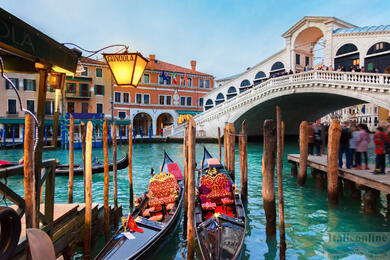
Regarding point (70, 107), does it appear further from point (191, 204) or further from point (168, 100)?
point (191, 204)

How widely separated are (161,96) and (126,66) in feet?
64.8

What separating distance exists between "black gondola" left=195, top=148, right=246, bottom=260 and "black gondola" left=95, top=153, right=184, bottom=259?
1.42 feet

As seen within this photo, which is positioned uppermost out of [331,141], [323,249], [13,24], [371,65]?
[371,65]

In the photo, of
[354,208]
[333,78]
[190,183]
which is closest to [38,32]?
[190,183]

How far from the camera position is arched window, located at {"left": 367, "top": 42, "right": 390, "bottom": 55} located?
1321 cm

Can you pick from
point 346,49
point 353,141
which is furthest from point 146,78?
point 353,141

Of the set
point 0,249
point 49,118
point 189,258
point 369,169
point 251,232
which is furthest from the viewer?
point 49,118

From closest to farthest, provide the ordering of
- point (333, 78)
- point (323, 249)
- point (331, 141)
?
1. point (323, 249)
2. point (331, 141)
3. point (333, 78)

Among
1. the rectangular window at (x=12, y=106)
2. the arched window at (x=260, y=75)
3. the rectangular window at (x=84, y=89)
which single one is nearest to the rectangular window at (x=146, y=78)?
the rectangular window at (x=84, y=89)

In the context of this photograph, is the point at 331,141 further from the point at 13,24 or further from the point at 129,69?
the point at 13,24

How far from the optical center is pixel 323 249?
3.63 meters

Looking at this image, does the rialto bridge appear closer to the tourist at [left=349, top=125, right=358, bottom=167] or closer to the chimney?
the tourist at [left=349, top=125, right=358, bottom=167]

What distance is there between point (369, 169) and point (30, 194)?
5942mm

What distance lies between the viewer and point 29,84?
17.9 m
